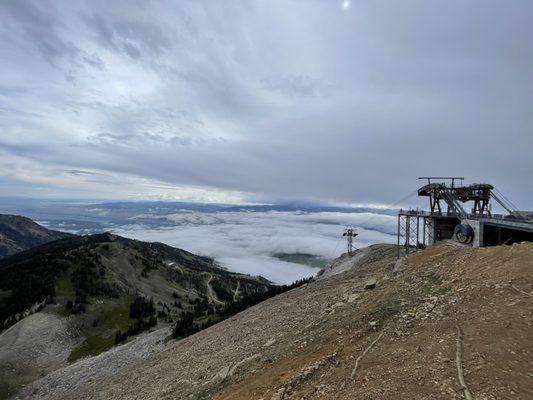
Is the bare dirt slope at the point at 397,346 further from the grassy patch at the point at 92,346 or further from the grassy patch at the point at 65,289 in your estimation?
the grassy patch at the point at 65,289

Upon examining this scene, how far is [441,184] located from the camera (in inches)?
1671

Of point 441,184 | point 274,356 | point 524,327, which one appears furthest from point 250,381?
point 441,184

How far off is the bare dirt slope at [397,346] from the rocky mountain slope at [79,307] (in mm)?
34662

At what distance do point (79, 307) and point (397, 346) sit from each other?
94.5 m

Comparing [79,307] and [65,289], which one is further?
[65,289]

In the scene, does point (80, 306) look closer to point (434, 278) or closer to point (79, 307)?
point (79, 307)

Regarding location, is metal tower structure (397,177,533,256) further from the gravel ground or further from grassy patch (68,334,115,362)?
grassy patch (68,334,115,362)

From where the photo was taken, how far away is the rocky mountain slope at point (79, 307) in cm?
6606

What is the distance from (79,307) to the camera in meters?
88.8

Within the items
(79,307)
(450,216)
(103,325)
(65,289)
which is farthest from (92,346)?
(450,216)

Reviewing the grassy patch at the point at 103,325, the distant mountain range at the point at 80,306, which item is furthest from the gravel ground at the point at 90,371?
the grassy patch at the point at 103,325

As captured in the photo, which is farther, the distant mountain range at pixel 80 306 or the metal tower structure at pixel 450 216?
the distant mountain range at pixel 80 306

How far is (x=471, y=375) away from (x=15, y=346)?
8092 cm

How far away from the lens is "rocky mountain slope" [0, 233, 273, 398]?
66062 millimetres
